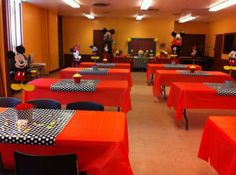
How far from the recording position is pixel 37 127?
7.33 ft

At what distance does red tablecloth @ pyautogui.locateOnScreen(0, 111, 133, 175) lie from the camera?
6.48ft

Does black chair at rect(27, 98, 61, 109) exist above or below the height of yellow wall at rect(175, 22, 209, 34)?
below

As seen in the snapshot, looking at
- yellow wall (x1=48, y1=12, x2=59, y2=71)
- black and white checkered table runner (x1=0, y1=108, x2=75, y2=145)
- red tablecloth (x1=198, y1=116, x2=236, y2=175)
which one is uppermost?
yellow wall (x1=48, y1=12, x2=59, y2=71)

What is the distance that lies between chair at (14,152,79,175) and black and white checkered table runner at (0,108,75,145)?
252 mm

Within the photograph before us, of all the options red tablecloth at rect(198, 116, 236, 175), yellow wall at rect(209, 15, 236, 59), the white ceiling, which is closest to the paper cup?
red tablecloth at rect(198, 116, 236, 175)

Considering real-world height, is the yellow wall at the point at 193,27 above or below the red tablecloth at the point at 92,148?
above

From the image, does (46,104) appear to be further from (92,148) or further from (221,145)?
(221,145)

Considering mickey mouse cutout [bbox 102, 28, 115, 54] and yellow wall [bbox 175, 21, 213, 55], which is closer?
mickey mouse cutout [bbox 102, 28, 115, 54]

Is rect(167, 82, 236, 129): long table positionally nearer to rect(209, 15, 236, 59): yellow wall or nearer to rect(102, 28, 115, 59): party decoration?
rect(102, 28, 115, 59): party decoration

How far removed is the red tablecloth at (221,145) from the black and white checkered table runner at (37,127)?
4.54ft

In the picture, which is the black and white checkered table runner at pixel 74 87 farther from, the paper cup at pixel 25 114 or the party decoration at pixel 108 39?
the party decoration at pixel 108 39

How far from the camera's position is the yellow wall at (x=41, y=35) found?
9.08m

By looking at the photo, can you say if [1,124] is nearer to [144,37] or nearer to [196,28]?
[144,37]

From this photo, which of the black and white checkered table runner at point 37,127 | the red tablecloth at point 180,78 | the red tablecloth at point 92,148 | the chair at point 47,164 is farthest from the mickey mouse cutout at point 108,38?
the chair at point 47,164
